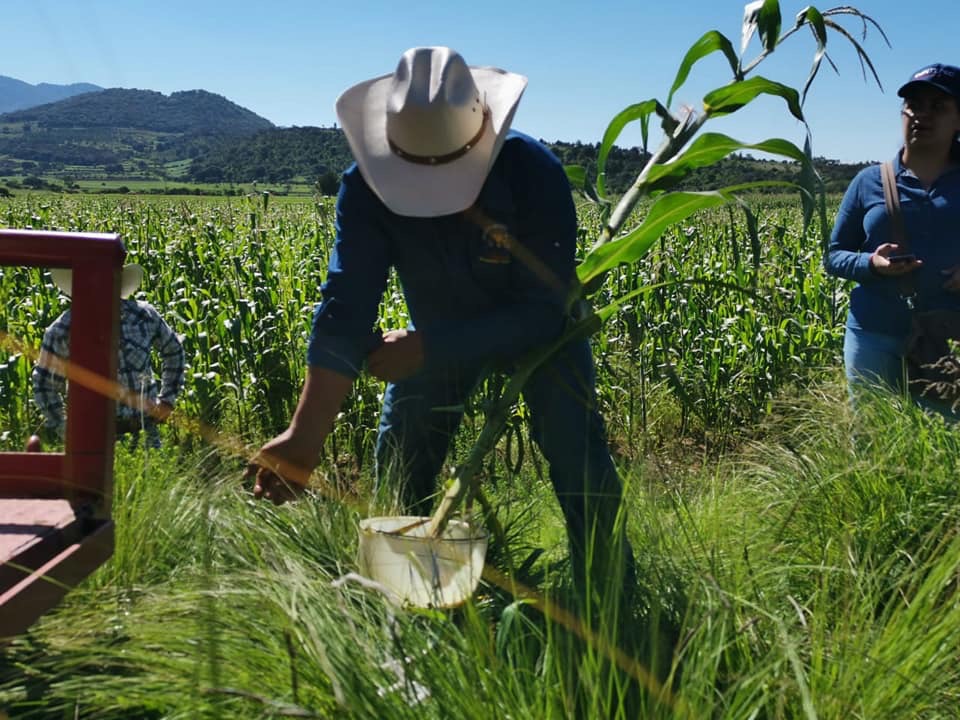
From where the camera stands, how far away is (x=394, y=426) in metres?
2.94

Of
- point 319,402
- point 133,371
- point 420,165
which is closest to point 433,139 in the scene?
point 420,165

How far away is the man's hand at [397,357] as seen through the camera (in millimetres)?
2416

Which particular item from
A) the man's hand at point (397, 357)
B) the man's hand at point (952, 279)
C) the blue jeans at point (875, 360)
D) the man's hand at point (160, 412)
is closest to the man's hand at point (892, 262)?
the man's hand at point (952, 279)

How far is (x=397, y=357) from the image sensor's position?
2420 mm

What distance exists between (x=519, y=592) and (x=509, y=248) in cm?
91

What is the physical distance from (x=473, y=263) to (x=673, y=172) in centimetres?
59

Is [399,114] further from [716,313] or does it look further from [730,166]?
[716,313]

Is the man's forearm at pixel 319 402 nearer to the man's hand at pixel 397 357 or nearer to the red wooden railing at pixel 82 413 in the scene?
the man's hand at pixel 397 357

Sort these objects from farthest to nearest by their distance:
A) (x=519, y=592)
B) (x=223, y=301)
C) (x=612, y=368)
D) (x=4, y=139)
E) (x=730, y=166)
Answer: (x=4, y=139) < (x=223, y=301) < (x=612, y=368) < (x=730, y=166) < (x=519, y=592)

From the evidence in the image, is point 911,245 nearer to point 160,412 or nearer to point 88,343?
point 160,412

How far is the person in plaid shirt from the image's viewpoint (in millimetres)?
4070

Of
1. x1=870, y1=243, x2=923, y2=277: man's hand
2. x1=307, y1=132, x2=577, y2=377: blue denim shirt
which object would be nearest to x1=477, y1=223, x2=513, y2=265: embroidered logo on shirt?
x1=307, y1=132, x2=577, y2=377: blue denim shirt

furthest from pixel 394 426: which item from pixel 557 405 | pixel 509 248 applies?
pixel 509 248

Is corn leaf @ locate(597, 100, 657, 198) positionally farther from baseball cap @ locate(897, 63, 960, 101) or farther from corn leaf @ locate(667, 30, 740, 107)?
baseball cap @ locate(897, 63, 960, 101)
